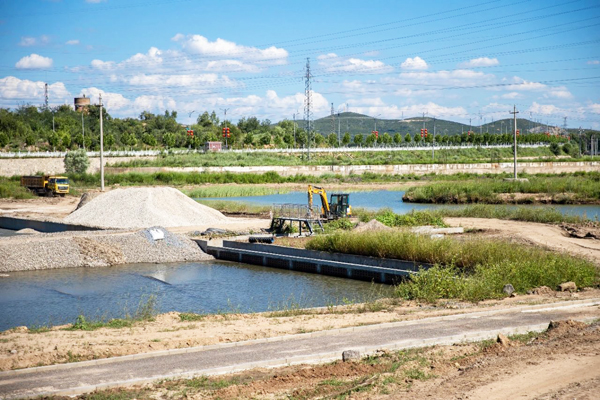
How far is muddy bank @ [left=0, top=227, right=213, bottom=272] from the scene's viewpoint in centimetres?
3098

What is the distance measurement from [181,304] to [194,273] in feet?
22.8

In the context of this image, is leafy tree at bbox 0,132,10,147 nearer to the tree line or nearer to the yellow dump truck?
the tree line

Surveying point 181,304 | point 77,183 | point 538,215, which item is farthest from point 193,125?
point 181,304

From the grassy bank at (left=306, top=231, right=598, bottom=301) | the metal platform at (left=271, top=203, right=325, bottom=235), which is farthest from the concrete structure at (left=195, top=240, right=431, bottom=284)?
the metal platform at (left=271, top=203, right=325, bottom=235)

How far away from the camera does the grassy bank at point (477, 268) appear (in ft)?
66.1

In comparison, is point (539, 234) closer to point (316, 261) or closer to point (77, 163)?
point (316, 261)

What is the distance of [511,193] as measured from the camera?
63.2 metres

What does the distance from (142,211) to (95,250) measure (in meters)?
7.87

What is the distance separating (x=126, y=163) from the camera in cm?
9069

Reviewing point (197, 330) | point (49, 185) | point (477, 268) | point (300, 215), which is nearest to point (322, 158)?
point (49, 185)

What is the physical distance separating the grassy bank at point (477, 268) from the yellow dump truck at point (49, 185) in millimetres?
48507

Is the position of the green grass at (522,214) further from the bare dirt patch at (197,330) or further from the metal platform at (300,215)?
the bare dirt patch at (197,330)

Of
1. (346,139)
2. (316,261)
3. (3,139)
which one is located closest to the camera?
(316,261)

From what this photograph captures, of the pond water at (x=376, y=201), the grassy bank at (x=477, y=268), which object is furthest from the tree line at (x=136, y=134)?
the grassy bank at (x=477, y=268)
